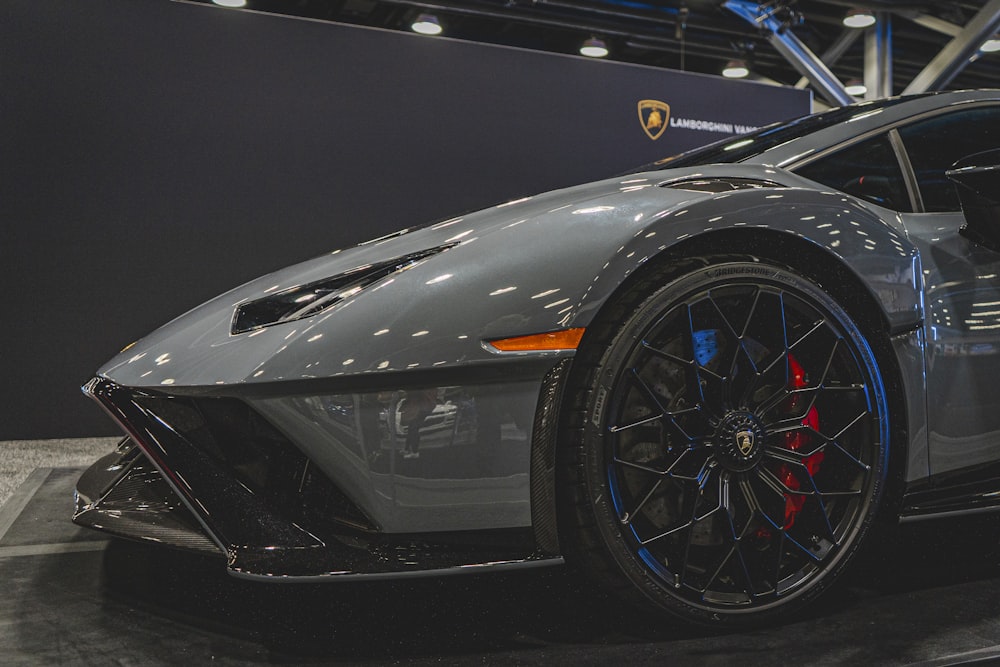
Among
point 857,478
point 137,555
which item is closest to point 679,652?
point 857,478

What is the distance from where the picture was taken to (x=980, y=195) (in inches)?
61.8

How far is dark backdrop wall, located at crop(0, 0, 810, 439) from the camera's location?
3.31 meters

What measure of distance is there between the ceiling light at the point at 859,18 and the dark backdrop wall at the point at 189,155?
3.88 meters

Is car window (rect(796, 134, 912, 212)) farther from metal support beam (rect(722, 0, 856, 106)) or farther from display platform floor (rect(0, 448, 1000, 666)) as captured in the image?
metal support beam (rect(722, 0, 856, 106))

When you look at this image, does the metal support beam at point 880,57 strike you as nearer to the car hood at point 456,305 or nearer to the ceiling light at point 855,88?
the ceiling light at point 855,88

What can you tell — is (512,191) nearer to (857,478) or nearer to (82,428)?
(82,428)

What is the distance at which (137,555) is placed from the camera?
5.93 feet

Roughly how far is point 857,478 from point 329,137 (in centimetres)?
295

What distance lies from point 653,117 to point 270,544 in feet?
13.0

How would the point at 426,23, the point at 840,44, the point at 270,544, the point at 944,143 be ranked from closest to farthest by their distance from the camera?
the point at 270,544
the point at 944,143
the point at 426,23
the point at 840,44

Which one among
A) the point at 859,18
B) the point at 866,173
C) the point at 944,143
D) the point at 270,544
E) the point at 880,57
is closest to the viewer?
the point at 270,544

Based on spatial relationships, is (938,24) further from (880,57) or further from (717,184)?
(717,184)

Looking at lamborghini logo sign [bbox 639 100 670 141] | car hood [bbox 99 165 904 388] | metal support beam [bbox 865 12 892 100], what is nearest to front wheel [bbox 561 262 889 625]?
car hood [bbox 99 165 904 388]

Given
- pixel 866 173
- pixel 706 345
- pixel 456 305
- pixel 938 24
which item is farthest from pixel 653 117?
pixel 938 24
